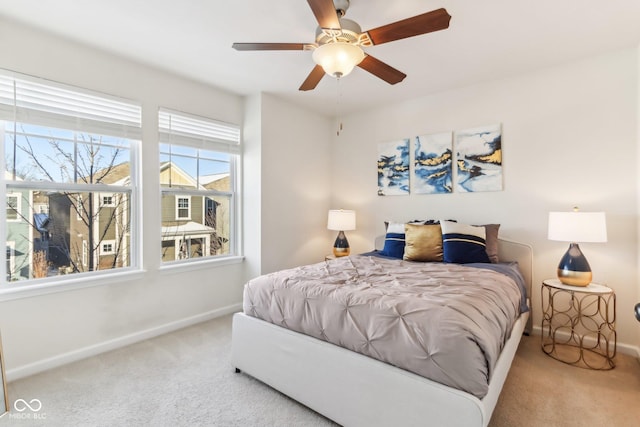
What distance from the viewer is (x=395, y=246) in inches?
129

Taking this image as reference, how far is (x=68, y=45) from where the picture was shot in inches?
98.1

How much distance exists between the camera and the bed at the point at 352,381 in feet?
4.51

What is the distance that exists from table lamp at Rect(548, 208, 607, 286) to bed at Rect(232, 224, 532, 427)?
63 cm

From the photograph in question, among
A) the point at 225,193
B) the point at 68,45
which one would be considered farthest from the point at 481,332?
the point at 68,45

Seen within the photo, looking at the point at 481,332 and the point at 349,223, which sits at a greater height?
the point at 349,223

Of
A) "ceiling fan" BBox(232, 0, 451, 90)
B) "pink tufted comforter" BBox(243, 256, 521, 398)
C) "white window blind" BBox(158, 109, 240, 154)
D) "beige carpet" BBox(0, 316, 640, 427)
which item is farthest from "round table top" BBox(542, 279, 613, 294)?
"white window blind" BBox(158, 109, 240, 154)

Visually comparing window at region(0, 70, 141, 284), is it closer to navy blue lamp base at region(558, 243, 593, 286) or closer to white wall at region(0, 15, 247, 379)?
white wall at region(0, 15, 247, 379)

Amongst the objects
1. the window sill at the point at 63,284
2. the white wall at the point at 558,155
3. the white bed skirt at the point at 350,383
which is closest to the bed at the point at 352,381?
the white bed skirt at the point at 350,383

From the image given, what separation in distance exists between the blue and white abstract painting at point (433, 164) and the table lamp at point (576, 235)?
115cm

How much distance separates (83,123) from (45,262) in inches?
45.1

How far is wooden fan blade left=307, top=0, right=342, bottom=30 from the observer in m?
1.56

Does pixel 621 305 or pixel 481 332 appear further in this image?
pixel 621 305

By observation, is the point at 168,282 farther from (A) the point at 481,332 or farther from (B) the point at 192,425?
(A) the point at 481,332

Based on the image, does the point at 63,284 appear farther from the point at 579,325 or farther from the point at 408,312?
the point at 579,325
